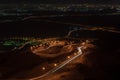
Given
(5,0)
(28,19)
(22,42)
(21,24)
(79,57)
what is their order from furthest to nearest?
(5,0) < (28,19) < (21,24) < (22,42) < (79,57)

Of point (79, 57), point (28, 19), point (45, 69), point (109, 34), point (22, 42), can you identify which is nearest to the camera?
point (45, 69)

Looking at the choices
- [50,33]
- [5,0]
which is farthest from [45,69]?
[5,0]

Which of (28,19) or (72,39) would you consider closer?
(72,39)

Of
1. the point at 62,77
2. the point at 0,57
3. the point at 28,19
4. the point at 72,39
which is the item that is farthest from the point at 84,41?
the point at 28,19

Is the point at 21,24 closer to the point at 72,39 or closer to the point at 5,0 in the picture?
the point at 72,39

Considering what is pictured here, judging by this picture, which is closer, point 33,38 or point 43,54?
point 43,54

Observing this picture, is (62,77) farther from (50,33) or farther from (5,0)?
(5,0)

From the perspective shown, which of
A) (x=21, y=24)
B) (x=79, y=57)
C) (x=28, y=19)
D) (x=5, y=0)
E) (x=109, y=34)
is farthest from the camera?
(x=5, y=0)

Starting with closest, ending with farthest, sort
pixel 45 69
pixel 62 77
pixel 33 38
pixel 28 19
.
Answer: pixel 62 77 → pixel 45 69 → pixel 33 38 → pixel 28 19
